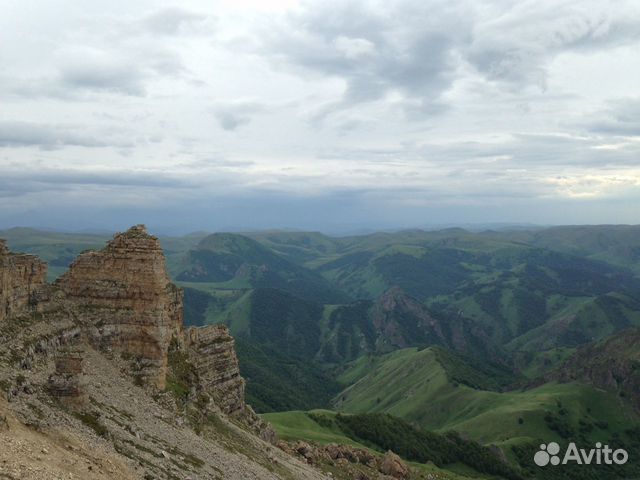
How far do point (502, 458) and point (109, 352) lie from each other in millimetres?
158776

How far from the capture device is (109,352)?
6575cm

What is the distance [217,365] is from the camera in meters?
86.5

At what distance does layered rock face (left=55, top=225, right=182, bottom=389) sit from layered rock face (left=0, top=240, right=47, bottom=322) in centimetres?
536

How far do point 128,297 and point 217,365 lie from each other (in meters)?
23.1

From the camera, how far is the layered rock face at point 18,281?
189 ft

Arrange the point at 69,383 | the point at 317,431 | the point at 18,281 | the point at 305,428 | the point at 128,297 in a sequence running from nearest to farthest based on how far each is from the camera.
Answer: the point at 69,383 < the point at 18,281 < the point at 128,297 < the point at 305,428 < the point at 317,431

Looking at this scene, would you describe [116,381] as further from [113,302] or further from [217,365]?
[217,365]

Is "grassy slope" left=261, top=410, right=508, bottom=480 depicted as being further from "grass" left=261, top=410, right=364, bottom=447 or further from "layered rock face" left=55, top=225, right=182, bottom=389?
"layered rock face" left=55, top=225, right=182, bottom=389

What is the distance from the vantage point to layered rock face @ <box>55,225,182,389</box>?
6638 cm

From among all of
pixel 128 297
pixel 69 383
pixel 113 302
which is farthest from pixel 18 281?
pixel 69 383

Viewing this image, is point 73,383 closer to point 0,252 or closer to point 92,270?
point 0,252

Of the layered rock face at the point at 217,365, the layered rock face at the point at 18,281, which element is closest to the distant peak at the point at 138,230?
the layered rock face at the point at 18,281

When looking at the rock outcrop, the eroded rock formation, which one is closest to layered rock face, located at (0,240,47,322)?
the eroded rock formation

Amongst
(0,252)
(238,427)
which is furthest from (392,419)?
(0,252)
